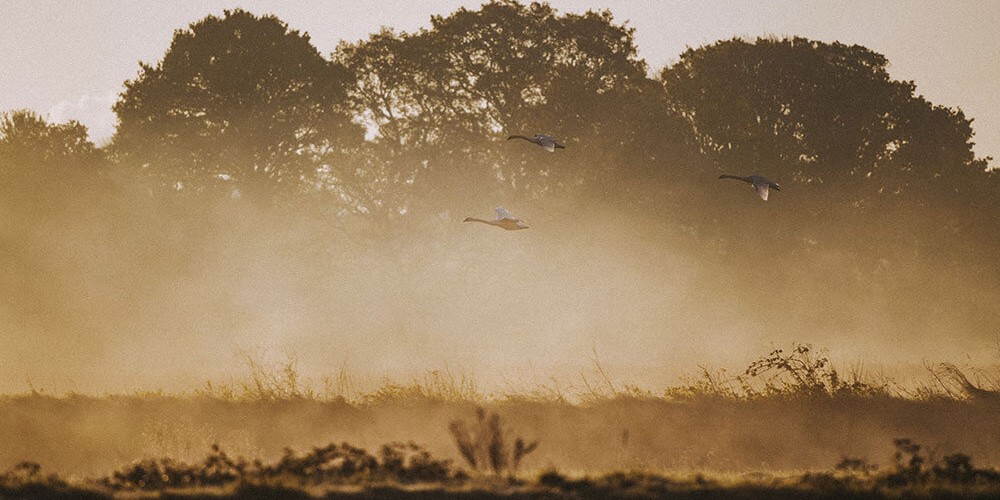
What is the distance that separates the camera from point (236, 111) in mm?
51625

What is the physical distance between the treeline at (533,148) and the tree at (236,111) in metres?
0.07

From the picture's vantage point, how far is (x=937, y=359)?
41781 millimetres

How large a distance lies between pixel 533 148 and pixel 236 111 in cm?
1327

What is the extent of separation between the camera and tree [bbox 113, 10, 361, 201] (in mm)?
51031

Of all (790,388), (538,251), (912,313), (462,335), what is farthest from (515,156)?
(790,388)

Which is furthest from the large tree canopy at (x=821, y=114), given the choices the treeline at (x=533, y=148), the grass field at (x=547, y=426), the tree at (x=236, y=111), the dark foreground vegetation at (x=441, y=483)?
the dark foreground vegetation at (x=441, y=483)

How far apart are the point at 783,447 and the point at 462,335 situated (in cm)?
2656

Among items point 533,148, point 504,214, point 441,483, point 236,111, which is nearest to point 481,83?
point 533,148

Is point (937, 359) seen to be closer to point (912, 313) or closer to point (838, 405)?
point (912, 313)

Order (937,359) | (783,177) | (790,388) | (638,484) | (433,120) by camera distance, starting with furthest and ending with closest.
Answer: (433,120) → (783,177) → (937,359) → (790,388) → (638,484)

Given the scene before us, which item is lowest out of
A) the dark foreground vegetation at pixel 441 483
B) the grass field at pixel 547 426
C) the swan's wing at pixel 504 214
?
the dark foreground vegetation at pixel 441 483

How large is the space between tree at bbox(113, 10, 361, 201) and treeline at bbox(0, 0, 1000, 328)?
Result: 0.07 meters

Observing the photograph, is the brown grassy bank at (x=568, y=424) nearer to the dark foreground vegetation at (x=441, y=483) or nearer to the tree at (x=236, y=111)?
the dark foreground vegetation at (x=441, y=483)

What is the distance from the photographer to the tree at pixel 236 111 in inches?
2009
